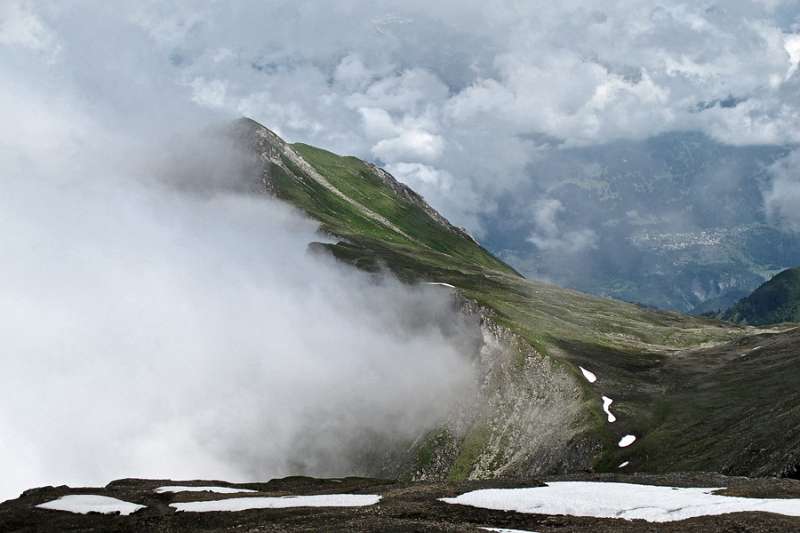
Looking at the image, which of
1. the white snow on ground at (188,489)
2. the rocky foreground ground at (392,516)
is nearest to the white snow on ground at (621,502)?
the rocky foreground ground at (392,516)

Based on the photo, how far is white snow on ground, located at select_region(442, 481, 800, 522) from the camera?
53.3 m

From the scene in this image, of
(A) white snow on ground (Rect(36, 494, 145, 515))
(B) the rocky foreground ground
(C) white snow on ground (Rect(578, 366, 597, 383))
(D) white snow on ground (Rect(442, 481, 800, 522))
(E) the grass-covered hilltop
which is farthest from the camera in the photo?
(C) white snow on ground (Rect(578, 366, 597, 383))

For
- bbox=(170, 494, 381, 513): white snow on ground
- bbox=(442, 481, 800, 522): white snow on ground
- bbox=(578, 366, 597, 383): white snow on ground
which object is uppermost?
bbox=(578, 366, 597, 383): white snow on ground

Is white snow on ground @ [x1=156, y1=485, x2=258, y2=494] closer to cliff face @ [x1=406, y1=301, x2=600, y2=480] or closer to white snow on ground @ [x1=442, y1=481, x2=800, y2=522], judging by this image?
white snow on ground @ [x1=442, y1=481, x2=800, y2=522]

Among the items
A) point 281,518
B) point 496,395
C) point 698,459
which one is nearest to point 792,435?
point 698,459

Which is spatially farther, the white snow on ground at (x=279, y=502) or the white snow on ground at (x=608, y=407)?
the white snow on ground at (x=608, y=407)

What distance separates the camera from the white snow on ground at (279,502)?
6906cm

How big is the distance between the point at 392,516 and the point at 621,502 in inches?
722

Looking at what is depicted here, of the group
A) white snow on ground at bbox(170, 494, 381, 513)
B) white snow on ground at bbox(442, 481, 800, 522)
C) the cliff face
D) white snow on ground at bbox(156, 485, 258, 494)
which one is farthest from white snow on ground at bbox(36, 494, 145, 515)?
the cliff face

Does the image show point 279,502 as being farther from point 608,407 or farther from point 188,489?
point 608,407

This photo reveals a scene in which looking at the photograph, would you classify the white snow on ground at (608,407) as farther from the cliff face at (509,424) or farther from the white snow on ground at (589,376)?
the white snow on ground at (589,376)

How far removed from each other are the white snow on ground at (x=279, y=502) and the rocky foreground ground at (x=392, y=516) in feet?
5.65

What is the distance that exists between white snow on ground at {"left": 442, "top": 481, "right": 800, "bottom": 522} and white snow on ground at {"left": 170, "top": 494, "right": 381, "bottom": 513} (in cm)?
917

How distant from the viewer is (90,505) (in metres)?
75.7
